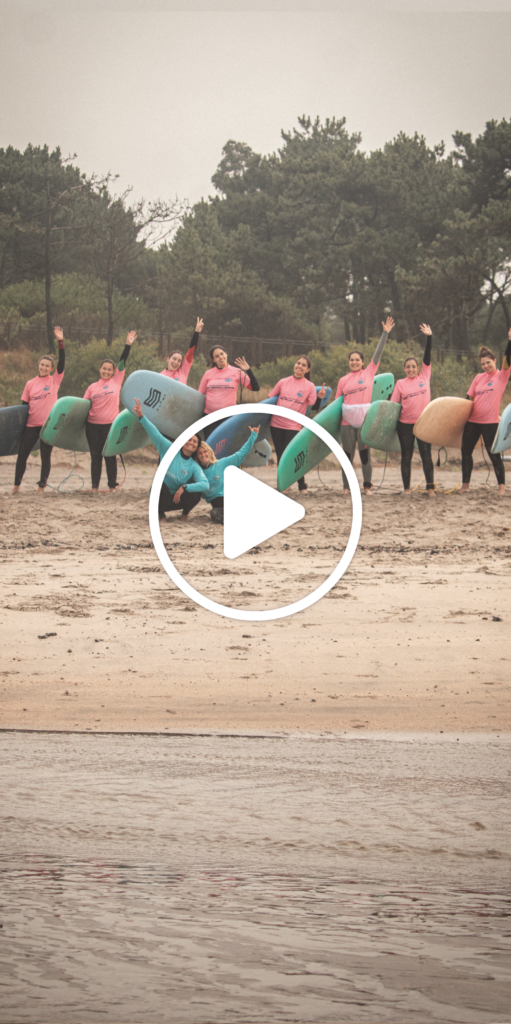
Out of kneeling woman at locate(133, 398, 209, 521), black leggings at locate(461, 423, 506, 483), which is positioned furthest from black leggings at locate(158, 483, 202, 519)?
black leggings at locate(461, 423, 506, 483)

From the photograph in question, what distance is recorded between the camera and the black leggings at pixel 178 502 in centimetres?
859

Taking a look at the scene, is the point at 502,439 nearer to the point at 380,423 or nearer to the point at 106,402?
the point at 380,423

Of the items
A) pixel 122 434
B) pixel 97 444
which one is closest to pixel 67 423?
pixel 97 444

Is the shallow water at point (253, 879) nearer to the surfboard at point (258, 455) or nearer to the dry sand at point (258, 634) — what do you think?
the dry sand at point (258, 634)

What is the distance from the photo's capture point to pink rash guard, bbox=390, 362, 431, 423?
36.3 feet

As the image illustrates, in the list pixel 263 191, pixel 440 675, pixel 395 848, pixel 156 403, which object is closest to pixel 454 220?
pixel 263 191

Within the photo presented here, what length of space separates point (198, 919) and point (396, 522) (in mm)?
6820

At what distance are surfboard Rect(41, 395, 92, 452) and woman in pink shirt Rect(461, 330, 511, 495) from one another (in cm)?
470

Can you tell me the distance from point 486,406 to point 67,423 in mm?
→ 5132

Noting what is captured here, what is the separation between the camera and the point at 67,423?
37.8 feet

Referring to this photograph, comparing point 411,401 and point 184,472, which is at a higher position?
point 411,401

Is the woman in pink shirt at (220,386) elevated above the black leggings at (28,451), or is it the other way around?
the woman in pink shirt at (220,386)

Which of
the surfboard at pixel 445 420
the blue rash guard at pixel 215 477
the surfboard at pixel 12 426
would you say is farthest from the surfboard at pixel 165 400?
the surfboard at pixel 445 420

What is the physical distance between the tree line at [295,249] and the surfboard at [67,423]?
10373 millimetres
